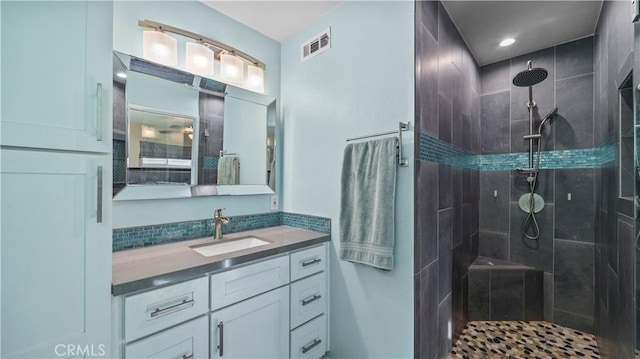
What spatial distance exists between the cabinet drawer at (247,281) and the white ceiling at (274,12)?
1766 mm

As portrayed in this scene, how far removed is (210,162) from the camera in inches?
71.8

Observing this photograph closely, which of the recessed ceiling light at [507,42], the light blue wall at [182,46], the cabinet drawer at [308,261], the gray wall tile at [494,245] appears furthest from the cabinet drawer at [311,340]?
the recessed ceiling light at [507,42]

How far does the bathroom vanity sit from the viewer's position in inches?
40.1

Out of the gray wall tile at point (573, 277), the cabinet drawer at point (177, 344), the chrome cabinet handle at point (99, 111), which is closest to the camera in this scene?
the chrome cabinet handle at point (99, 111)

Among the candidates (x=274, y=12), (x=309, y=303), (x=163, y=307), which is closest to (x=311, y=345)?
(x=309, y=303)

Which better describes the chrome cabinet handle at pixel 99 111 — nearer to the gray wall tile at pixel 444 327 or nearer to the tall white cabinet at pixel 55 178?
the tall white cabinet at pixel 55 178

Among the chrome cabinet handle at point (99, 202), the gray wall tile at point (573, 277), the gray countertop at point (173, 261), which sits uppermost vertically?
the chrome cabinet handle at point (99, 202)

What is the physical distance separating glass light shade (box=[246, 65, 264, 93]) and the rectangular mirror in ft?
0.25

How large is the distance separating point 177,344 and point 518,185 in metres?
3.02

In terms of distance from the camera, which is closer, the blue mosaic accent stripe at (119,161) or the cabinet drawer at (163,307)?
the cabinet drawer at (163,307)

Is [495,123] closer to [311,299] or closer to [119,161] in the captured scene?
[311,299]

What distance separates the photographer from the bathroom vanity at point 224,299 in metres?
1.02

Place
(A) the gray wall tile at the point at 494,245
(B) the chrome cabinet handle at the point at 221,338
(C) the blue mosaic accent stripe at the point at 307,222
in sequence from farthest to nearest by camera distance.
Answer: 1. (A) the gray wall tile at the point at 494,245
2. (C) the blue mosaic accent stripe at the point at 307,222
3. (B) the chrome cabinet handle at the point at 221,338

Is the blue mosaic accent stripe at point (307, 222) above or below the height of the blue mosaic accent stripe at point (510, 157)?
below
